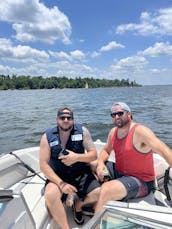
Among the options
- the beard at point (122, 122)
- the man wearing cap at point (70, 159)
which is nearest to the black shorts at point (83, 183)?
the man wearing cap at point (70, 159)

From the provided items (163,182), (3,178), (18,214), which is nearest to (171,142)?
(163,182)

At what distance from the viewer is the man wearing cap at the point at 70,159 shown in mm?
2715

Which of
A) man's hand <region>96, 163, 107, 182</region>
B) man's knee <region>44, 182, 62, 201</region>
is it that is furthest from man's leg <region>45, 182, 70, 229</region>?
man's hand <region>96, 163, 107, 182</region>

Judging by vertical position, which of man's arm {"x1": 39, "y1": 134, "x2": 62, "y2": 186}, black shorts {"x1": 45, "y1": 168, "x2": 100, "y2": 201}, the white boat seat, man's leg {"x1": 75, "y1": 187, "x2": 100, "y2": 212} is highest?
man's arm {"x1": 39, "y1": 134, "x2": 62, "y2": 186}

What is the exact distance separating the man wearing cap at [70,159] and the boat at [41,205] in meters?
0.29

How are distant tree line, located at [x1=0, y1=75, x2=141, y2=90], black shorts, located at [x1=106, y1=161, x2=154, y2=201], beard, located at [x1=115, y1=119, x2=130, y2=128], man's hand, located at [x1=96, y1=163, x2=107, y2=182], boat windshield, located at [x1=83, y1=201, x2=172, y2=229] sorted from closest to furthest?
boat windshield, located at [x1=83, y1=201, x2=172, y2=229]
black shorts, located at [x1=106, y1=161, x2=154, y2=201]
beard, located at [x1=115, y1=119, x2=130, y2=128]
man's hand, located at [x1=96, y1=163, x2=107, y2=182]
distant tree line, located at [x1=0, y1=75, x2=141, y2=90]

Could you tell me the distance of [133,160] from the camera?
272 centimetres

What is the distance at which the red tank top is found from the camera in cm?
271

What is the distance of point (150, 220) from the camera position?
162 centimetres

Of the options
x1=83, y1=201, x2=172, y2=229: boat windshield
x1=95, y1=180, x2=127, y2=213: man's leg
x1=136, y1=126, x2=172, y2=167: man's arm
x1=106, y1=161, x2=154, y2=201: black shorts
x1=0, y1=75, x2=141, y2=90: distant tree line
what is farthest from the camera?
x1=0, y1=75, x2=141, y2=90: distant tree line

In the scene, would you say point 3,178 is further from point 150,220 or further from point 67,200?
point 150,220

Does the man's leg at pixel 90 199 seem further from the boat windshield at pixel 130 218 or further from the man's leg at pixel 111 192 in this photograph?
the boat windshield at pixel 130 218

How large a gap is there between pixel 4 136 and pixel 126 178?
8.26 metres

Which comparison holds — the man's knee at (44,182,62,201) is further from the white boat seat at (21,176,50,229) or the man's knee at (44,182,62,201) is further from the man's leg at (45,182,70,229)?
the white boat seat at (21,176,50,229)
